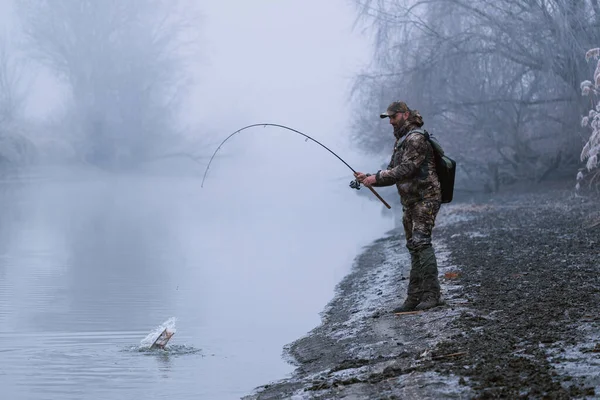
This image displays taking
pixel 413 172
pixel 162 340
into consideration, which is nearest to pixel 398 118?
pixel 413 172

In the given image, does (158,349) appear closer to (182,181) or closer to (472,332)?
(472,332)

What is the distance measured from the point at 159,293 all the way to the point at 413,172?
5.76 metres

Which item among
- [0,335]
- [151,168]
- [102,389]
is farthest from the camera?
[151,168]

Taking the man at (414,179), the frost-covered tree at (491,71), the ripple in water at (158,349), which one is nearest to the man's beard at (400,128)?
the man at (414,179)

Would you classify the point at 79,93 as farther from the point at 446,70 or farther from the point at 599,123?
the point at 599,123

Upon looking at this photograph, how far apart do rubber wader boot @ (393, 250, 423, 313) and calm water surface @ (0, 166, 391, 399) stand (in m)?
1.22

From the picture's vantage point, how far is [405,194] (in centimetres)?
868

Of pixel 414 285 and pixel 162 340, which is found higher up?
pixel 414 285

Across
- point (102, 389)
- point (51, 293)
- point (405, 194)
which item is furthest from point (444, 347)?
point (51, 293)

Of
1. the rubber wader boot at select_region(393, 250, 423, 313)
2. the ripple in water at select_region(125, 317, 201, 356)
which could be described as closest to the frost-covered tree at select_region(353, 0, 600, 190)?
the rubber wader boot at select_region(393, 250, 423, 313)

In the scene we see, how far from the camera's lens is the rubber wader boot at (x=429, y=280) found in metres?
8.81

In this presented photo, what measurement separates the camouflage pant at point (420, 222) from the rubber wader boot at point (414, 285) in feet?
0.47

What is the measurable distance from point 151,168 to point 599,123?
164 feet

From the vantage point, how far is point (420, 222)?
28.3 ft
